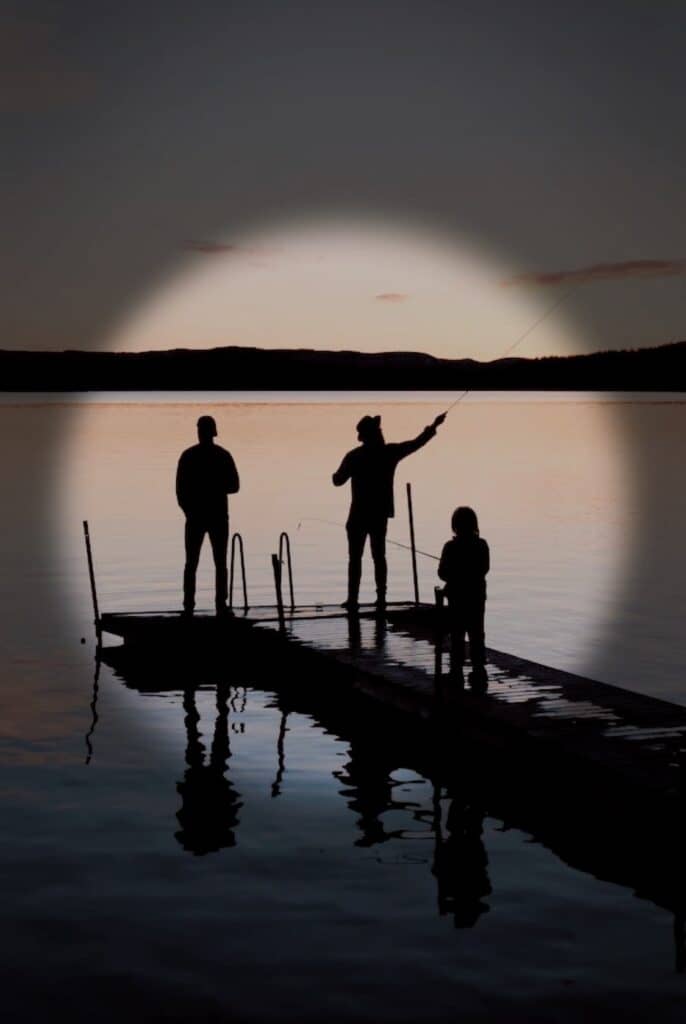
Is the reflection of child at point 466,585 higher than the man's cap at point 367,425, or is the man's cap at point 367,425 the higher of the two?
the man's cap at point 367,425

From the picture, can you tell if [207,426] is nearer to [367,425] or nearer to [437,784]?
[367,425]

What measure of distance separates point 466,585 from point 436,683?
1.03 meters

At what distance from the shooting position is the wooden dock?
1274 cm

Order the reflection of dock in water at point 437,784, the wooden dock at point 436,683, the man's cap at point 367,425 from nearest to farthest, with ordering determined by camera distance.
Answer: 1. the reflection of dock in water at point 437,784
2. the wooden dock at point 436,683
3. the man's cap at point 367,425

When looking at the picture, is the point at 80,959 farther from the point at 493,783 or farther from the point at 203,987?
the point at 493,783

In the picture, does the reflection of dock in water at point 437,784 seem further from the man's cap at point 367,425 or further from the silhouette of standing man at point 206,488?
the man's cap at point 367,425

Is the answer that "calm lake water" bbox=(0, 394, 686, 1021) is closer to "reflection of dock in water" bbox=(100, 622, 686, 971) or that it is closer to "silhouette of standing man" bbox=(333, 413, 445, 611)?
"reflection of dock in water" bbox=(100, 622, 686, 971)

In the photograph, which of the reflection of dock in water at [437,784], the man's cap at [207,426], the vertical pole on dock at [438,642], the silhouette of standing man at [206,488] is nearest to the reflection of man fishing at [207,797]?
the reflection of dock in water at [437,784]

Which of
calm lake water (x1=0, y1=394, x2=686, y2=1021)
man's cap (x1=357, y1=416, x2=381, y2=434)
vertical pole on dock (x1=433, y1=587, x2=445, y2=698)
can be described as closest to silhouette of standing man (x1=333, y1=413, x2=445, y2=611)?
man's cap (x1=357, y1=416, x2=381, y2=434)

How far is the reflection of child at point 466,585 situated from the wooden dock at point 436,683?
0.31 meters

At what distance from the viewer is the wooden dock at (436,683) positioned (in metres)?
12.7

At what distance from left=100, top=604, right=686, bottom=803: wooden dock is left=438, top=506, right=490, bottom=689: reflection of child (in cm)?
31

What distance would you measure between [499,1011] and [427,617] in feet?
39.1

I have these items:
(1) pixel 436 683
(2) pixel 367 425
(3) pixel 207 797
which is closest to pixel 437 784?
(1) pixel 436 683
